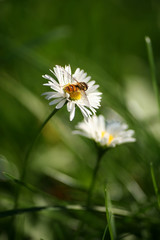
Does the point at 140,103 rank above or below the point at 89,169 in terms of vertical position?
above

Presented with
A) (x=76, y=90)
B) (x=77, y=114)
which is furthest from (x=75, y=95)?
(x=77, y=114)

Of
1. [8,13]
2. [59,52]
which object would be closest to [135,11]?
[59,52]

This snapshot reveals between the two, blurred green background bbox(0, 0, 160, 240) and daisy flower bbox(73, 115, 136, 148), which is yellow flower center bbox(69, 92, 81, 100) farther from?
blurred green background bbox(0, 0, 160, 240)

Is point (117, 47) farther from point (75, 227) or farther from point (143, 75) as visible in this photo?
point (75, 227)

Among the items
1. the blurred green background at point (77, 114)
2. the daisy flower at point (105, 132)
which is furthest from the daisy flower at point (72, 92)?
the blurred green background at point (77, 114)

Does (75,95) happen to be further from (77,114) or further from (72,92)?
(77,114)

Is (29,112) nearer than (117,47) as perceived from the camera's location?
Yes

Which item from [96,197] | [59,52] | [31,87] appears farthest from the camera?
[59,52]

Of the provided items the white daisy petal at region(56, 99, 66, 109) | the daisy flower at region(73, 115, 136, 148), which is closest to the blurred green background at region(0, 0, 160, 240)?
the daisy flower at region(73, 115, 136, 148)
